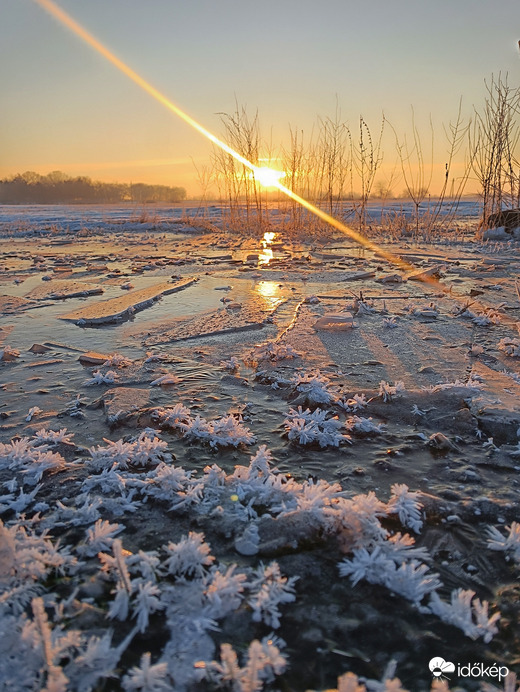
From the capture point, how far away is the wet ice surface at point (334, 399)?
1067 mm

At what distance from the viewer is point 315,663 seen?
3.18 ft

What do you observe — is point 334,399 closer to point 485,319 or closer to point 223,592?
point 223,592

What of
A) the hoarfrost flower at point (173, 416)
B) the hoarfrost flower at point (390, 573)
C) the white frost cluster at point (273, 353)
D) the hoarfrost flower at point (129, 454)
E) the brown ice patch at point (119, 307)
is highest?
the brown ice patch at point (119, 307)

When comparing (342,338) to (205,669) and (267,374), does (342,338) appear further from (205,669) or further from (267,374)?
(205,669)

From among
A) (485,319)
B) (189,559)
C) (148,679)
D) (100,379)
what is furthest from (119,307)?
(148,679)

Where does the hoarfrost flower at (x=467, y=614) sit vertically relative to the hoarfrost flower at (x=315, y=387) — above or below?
below

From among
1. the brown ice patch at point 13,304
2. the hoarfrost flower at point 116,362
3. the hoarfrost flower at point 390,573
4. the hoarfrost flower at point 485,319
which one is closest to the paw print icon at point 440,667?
the hoarfrost flower at point 390,573

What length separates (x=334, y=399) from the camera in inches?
86.0

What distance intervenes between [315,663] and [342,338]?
245cm

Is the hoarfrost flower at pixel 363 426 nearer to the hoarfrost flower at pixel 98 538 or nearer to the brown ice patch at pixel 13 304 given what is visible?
the hoarfrost flower at pixel 98 538

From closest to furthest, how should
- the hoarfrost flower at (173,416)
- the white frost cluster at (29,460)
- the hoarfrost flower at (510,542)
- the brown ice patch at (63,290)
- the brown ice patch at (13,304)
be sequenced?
the hoarfrost flower at (510,542) → the white frost cluster at (29,460) → the hoarfrost flower at (173,416) → the brown ice patch at (13,304) → the brown ice patch at (63,290)

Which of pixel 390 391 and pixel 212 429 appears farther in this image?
pixel 390 391

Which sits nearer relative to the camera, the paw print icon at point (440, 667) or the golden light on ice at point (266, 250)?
the paw print icon at point (440, 667)

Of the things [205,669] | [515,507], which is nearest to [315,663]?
[205,669]
